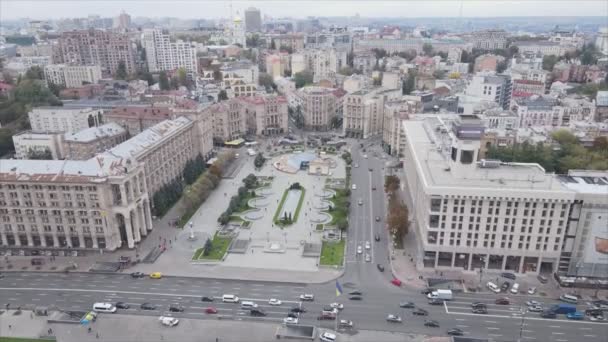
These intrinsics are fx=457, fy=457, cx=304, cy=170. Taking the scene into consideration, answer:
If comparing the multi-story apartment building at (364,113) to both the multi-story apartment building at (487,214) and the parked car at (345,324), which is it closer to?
the multi-story apartment building at (487,214)

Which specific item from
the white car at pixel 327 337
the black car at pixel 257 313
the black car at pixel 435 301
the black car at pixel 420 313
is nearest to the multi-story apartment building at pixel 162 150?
the black car at pixel 257 313

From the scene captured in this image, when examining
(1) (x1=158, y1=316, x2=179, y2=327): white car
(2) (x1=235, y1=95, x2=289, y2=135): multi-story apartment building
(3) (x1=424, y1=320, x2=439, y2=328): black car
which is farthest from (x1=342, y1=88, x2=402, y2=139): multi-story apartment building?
(1) (x1=158, y1=316, x2=179, y2=327): white car

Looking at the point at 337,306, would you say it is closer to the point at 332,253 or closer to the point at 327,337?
the point at 327,337

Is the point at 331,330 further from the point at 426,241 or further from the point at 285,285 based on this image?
the point at 426,241

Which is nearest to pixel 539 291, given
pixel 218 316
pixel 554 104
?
pixel 218 316

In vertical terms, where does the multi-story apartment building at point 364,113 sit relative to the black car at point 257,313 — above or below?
above

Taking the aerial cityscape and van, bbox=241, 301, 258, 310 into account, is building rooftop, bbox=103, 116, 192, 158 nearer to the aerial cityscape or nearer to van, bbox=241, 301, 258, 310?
the aerial cityscape
